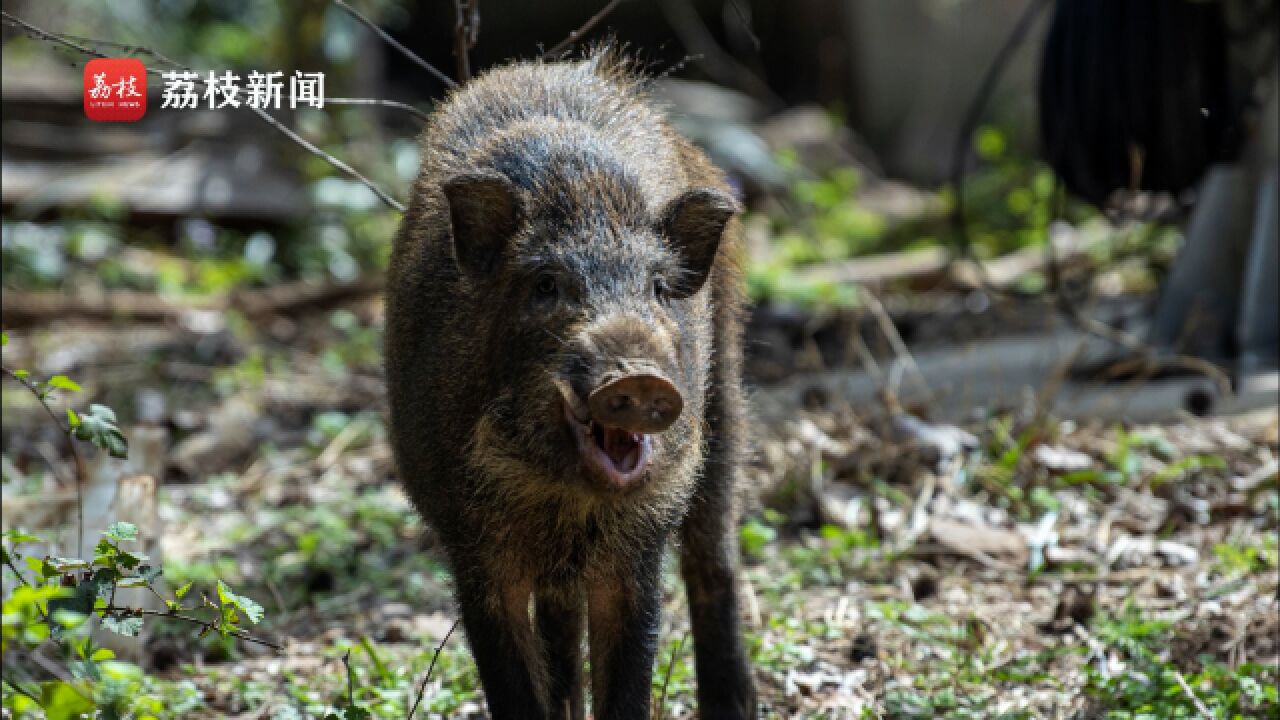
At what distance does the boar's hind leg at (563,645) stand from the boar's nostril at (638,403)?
4.20 feet

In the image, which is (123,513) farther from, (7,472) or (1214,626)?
(1214,626)

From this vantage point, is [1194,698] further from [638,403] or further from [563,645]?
[638,403]

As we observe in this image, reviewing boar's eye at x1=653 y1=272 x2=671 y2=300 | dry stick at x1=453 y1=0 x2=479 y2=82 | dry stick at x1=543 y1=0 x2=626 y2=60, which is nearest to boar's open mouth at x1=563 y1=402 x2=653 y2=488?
boar's eye at x1=653 y1=272 x2=671 y2=300

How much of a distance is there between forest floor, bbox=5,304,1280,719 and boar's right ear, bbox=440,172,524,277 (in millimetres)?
1080

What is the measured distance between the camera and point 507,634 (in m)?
3.50

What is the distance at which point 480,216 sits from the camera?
11.2ft

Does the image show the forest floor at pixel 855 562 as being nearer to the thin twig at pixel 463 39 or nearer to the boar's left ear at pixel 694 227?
the boar's left ear at pixel 694 227

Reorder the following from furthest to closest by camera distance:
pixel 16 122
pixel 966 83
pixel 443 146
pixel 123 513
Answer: pixel 966 83, pixel 16 122, pixel 123 513, pixel 443 146

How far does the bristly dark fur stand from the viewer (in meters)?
3.19

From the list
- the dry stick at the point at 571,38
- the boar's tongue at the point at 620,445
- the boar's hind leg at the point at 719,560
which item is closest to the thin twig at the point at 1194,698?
the boar's hind leg at the point at 719,560

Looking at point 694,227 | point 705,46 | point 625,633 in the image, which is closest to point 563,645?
point 625,633

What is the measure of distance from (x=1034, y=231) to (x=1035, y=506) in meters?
6.25

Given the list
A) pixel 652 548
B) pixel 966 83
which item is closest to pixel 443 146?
pixel 652 548

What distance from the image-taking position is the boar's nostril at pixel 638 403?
274cm
